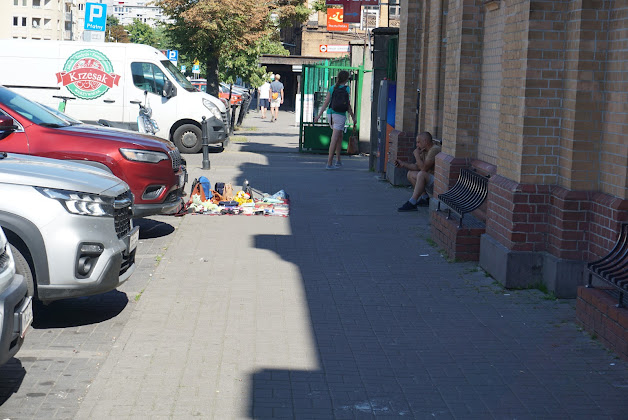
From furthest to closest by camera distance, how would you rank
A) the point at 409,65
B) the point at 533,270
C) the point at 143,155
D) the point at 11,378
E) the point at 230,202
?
the point at 409,65 → the point at 230,202 → the point at 143,155 → the point at 533,270 → the point at 11,378

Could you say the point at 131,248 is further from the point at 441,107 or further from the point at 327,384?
the point at 441,107

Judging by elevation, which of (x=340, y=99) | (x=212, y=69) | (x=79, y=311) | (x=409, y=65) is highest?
(x=212, y=69)

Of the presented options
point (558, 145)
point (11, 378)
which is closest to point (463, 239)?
point (558, 145)

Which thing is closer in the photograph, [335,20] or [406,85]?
[406,85]

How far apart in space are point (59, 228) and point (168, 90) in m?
15.0

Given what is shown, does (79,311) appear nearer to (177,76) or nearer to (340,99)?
(340,99)

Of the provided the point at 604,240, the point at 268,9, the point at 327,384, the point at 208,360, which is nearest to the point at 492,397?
the point at 327,384

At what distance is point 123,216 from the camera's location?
711cm

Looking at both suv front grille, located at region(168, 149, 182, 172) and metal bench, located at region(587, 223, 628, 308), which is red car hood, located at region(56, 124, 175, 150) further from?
metal bench, located at region(587, 223, 628, 308)

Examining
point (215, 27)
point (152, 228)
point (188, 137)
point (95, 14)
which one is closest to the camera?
point (152, 228)

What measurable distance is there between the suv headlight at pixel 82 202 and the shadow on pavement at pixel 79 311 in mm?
1023

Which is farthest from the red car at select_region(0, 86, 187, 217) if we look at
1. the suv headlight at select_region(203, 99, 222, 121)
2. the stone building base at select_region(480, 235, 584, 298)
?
the suv headlight at select_region(203, 99, 222, 121)

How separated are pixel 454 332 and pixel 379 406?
70.1 inches

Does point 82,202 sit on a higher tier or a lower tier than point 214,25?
lower
